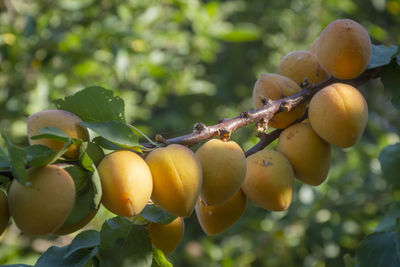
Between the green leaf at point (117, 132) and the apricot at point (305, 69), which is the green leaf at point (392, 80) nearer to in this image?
the apricot at point (305, 69)

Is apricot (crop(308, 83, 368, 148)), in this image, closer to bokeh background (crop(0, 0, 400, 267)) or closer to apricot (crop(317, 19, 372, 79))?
apricot (crop(317, 19, 372, 79))

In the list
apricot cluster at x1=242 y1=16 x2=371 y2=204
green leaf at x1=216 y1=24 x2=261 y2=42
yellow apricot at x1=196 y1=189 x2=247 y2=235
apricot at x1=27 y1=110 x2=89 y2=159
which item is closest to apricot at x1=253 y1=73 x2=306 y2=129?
apricot cluster at x1=242 y1=16 x2=371 y2=204

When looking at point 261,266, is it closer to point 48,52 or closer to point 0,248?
point 0,248

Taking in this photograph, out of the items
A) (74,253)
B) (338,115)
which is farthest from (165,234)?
(338,115)

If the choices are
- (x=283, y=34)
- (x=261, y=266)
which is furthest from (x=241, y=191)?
(x=283, y=34)

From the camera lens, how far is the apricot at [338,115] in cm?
81

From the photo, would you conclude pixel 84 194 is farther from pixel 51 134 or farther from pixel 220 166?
pixel 220 166

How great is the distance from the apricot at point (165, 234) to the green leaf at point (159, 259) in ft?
0.09

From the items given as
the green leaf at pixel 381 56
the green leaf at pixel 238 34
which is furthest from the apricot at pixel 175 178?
the green leaf at pixel 238 34

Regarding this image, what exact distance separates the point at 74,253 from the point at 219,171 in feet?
1.07

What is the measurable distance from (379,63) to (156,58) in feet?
5.20

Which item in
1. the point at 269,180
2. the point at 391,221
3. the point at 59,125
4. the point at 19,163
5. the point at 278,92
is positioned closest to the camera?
the point at 19,163

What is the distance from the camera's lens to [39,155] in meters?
0.59

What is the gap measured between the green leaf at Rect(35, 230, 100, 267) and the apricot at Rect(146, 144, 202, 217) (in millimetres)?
200
